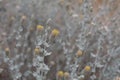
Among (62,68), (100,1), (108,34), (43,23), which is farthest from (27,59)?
(100,1)

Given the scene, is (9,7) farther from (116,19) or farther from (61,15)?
(116,19)

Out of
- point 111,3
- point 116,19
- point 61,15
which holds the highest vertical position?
point 61,15

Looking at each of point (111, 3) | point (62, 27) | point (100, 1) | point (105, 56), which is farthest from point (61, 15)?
point (105, 56)

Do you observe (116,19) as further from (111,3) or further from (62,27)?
(62,27)

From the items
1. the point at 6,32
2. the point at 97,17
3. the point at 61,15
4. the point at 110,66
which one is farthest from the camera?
the point at 61,15

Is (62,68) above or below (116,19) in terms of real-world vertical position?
below

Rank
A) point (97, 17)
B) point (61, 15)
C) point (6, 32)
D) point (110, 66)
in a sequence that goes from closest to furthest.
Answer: point (110, 66) → point (97, 17) → point (6, 32) → point (61, 15)

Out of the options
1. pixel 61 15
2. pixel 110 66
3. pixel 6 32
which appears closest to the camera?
pixel 110 66

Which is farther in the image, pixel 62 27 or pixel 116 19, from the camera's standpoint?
pixel 62 27

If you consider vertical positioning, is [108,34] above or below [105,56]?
above
